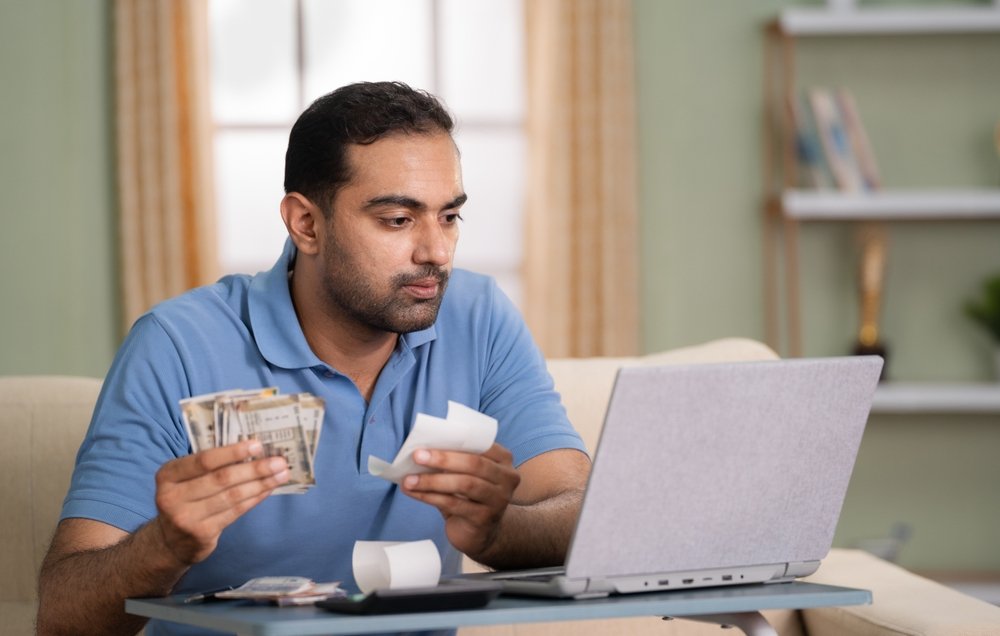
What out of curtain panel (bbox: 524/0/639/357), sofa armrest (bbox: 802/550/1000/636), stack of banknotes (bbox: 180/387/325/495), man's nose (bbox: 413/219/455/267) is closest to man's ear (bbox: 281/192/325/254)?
man's nose (bbox: 413/219/455/267)

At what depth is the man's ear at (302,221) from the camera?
205 centimetres

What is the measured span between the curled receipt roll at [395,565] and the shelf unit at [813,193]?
3.32m

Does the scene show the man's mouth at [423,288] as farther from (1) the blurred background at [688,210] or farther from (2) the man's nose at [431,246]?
(1) the blurred background at [688,210]

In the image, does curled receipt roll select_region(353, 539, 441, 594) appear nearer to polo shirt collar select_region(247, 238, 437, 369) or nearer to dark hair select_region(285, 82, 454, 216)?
polo shirt collar select_region(247, 238, 437, 369)

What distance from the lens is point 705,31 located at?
480 centimetres

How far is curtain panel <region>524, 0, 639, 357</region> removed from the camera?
4.71 m

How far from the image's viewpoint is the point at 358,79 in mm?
4926

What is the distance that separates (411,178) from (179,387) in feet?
1.43

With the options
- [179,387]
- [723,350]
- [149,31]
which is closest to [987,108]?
[723,350]

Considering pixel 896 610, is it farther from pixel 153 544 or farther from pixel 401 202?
pixel 153 544

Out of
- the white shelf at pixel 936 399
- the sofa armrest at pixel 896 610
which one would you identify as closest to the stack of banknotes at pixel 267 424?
the sofa armrest at pixel 896 610

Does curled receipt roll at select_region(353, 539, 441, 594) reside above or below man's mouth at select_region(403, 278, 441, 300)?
below

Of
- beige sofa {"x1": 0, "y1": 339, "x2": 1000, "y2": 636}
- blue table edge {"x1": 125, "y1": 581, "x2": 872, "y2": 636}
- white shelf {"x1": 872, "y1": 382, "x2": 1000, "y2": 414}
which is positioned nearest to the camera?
blue table edge {"x1": 125, "y1": 581, "x2": 872, "y2": 636}

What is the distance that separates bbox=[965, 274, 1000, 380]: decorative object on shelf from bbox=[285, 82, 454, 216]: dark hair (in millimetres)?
3107
